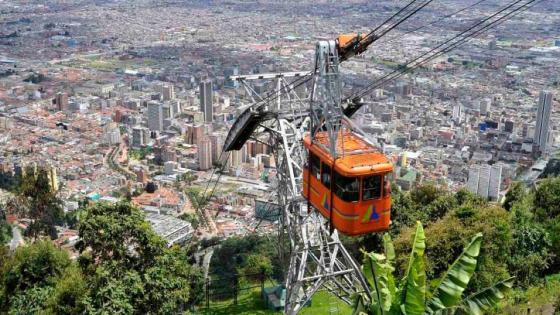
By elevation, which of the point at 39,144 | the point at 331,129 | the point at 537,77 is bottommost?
the point at 39,144

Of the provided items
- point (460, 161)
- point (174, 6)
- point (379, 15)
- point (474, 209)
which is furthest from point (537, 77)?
point (174, 6)

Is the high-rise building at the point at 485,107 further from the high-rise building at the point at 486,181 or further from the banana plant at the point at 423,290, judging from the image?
the banana plant at the point at 423,290

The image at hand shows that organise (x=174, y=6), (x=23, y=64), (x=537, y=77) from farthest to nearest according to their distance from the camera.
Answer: (x=174, y=6)
(x=23, y=64)
(x=537, y=77)

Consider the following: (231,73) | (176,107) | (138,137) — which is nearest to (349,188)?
(138,137)

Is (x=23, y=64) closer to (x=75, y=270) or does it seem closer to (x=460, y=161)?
(x=460, y=161)

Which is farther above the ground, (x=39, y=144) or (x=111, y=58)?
(x=111, y=58)

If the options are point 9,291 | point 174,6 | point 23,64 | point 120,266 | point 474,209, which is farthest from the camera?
point 174,6
